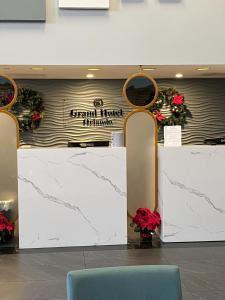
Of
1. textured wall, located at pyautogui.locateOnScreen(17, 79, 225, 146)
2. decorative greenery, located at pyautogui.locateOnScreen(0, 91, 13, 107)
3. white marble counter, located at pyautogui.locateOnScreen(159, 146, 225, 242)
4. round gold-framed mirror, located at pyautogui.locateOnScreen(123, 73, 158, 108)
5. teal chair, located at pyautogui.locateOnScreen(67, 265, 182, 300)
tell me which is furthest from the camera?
textured wall, located at pyautogui.locateOnScreen(17, 79, 225, 146)

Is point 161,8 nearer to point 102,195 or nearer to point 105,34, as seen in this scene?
point 105,34

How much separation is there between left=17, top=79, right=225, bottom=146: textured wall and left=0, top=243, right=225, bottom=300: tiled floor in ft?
10.5

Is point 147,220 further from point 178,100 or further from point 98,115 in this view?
point 178,100

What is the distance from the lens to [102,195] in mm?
5789

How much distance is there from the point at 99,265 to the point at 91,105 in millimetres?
4022

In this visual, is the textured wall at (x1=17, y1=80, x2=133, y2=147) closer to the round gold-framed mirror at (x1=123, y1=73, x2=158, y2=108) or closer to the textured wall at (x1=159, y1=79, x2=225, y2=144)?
the textured wall at (x1=159, y1=79, x2=225, y2=144)

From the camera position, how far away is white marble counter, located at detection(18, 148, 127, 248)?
5703 millimetres

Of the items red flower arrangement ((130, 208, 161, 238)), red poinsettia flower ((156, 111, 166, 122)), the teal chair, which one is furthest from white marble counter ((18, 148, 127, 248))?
the teal chair

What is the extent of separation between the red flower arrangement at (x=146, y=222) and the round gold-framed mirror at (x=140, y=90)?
4.67 ft

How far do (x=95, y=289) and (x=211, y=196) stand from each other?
4.29 metres

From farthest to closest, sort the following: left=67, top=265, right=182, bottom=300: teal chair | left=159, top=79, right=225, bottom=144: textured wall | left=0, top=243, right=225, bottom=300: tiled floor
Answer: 1. left=159, top=79, right=225, bottom=144: textured wall
2. left=0, top=243, right=225, bottom=300: tiled floor
3. left=67, top=265, right=182, bottom=300: teal chair

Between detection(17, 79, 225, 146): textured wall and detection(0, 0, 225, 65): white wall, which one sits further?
detection(17, 79, 225, 146): textured wall

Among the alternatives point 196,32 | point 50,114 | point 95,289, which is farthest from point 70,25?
point 95,289

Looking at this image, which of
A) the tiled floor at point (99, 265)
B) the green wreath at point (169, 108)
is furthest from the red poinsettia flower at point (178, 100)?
the tiled floor at point (99, 265)
